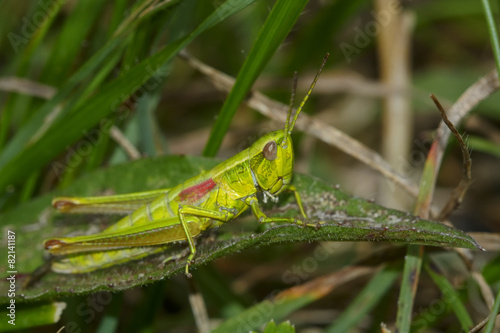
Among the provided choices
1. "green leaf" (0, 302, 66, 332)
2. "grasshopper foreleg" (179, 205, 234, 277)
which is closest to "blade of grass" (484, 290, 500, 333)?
"grasshopper foreleg" (179, 205, 234, 277)

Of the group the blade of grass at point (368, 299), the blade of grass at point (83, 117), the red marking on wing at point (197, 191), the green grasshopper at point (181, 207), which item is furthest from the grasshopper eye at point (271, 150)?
the blade of grass at point (368, 299)

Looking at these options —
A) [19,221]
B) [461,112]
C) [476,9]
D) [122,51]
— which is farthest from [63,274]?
[476,9]

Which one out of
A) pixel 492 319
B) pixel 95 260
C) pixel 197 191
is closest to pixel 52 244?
pixel 95 260

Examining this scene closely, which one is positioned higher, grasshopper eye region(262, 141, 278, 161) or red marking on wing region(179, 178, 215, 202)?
red marking on wing region(179, 178, 215, 202)

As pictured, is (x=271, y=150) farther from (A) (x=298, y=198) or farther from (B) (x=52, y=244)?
(B) (x=52, y=244)

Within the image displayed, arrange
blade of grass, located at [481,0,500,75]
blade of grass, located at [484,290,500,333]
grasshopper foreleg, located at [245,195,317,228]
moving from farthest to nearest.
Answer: blade of grass, located at [481,0,500,75]
grasshopper foreleg, located at [245,195,317,228]
blade of grass, located at [484,290,500,333]

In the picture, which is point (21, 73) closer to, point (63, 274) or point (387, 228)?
point (63, 274)

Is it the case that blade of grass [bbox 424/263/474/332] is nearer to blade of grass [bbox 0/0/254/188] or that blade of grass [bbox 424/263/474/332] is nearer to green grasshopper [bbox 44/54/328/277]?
green grasshopper [bbox 44/54/328/277]
